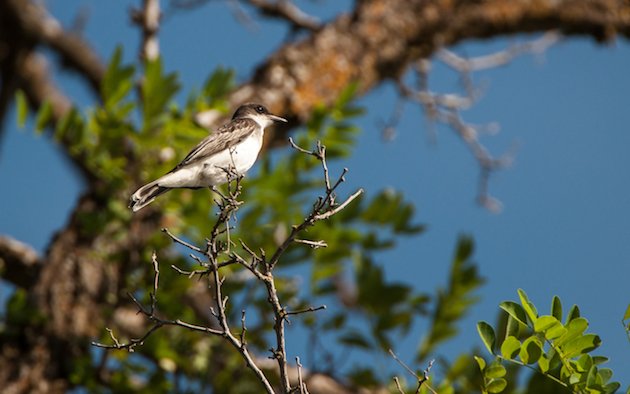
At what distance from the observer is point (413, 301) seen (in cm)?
648

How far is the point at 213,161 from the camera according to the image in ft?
16.2

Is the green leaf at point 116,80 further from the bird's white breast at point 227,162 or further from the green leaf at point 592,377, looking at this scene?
the green leaf at point 592,377

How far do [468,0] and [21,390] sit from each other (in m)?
4.59

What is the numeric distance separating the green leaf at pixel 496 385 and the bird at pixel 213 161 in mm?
1697

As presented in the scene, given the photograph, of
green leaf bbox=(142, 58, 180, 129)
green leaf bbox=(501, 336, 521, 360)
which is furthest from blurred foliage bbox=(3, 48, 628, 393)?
green leaf bbox=(501, 336, 521, 360)

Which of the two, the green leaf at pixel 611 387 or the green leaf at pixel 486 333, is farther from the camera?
the green leaf at pixel 486 333

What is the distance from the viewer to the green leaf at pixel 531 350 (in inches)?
116

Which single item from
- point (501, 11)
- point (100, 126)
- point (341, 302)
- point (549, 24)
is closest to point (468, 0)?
point (501, 11)

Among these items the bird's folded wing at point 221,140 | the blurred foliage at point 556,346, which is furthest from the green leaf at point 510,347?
the bird's folded wing at point 221,140

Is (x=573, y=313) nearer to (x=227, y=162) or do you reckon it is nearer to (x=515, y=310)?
(x=515, y=310)

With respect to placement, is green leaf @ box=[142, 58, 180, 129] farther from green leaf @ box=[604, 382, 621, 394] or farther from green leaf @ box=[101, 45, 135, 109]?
green leaf @ box=[604, 382, 621, 394]

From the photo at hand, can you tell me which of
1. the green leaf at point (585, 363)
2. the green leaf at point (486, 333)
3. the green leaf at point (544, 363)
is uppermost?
the green leaf at point (486, 333)

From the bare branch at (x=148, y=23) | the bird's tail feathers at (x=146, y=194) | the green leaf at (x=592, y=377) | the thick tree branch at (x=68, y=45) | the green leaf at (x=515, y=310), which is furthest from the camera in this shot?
the thick tree branch at (x=68, y=45)

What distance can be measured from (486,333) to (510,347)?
0.26 ft
